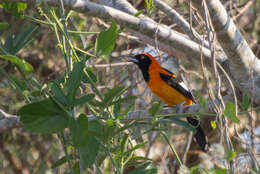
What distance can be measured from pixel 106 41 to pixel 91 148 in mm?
554

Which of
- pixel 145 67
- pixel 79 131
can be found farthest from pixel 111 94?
pixel 145 67

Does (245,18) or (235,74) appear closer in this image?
(235,74)

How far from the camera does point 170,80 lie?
4.65 m

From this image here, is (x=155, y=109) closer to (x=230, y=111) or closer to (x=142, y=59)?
(x=230, y=111)

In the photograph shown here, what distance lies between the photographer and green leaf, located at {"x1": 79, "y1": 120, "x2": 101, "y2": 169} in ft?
4.45

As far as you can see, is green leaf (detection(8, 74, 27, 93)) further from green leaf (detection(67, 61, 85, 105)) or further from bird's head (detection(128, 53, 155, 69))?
bird's head (detection(128, 53, 155, 69))

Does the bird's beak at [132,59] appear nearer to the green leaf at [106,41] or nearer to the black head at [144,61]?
the black head at [144,61]

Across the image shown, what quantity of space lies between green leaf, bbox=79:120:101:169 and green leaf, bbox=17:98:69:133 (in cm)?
12

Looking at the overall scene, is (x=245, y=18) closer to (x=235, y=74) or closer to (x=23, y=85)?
(x=235, y=74)

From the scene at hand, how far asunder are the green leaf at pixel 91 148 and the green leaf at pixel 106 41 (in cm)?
43

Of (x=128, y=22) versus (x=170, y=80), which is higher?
(x=128, y=22)

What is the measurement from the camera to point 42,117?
51.5 inches

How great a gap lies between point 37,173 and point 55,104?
4.34 m

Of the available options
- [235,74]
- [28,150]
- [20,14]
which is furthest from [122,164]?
[28,150]
